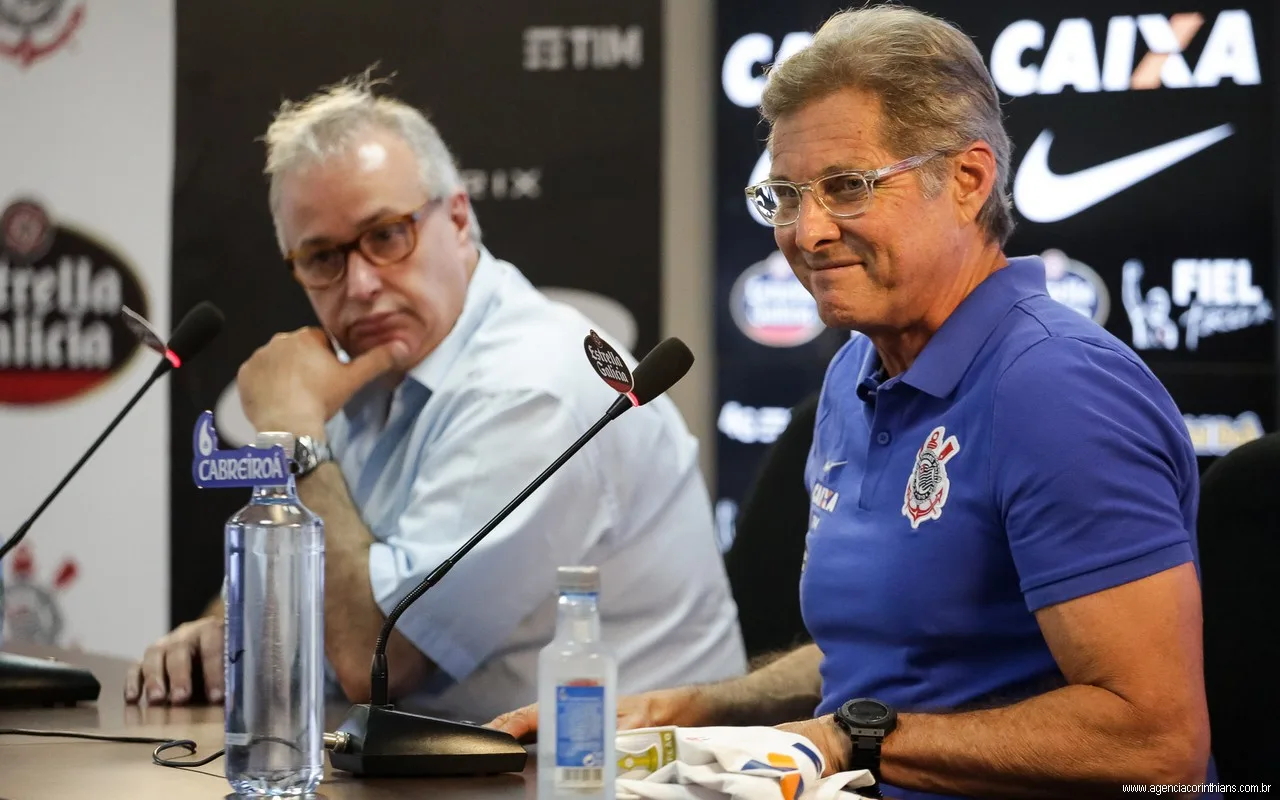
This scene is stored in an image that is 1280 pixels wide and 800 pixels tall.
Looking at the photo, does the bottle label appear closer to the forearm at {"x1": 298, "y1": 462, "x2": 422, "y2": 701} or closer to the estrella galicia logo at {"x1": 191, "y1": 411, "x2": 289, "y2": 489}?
the estrella galicia logo at {"x1": 191, "y1": 411, "x2": 289, "y2": 489}

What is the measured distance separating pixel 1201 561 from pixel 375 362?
126 centimetres

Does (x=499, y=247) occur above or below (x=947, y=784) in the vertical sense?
above

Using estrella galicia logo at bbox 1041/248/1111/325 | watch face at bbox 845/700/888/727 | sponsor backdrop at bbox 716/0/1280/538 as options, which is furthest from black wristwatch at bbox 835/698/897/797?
estrella galicia logo at bbox 1041/248/1111/325

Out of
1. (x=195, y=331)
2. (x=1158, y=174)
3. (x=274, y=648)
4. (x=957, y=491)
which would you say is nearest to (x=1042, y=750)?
(x=957, y=491)

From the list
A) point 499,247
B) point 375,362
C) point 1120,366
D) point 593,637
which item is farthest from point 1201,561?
point 499,247

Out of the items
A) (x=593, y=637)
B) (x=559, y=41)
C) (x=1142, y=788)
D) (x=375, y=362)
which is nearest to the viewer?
(x=593, y=637)

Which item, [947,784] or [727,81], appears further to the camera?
[727,81]

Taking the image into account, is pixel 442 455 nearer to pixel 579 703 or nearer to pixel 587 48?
pixel 579 703

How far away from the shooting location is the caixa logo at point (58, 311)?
3.92m

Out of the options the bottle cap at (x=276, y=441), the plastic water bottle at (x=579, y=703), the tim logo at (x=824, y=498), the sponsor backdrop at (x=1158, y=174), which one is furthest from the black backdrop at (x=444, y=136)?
the plastic water bottle at (x=579, y=703)

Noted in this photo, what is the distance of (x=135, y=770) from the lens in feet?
4.50

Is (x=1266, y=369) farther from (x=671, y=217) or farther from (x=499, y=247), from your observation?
(x=499, y=247)

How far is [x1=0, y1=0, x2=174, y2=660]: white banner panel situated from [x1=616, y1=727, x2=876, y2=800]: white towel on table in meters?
2.98

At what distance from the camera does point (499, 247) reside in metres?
3.76
